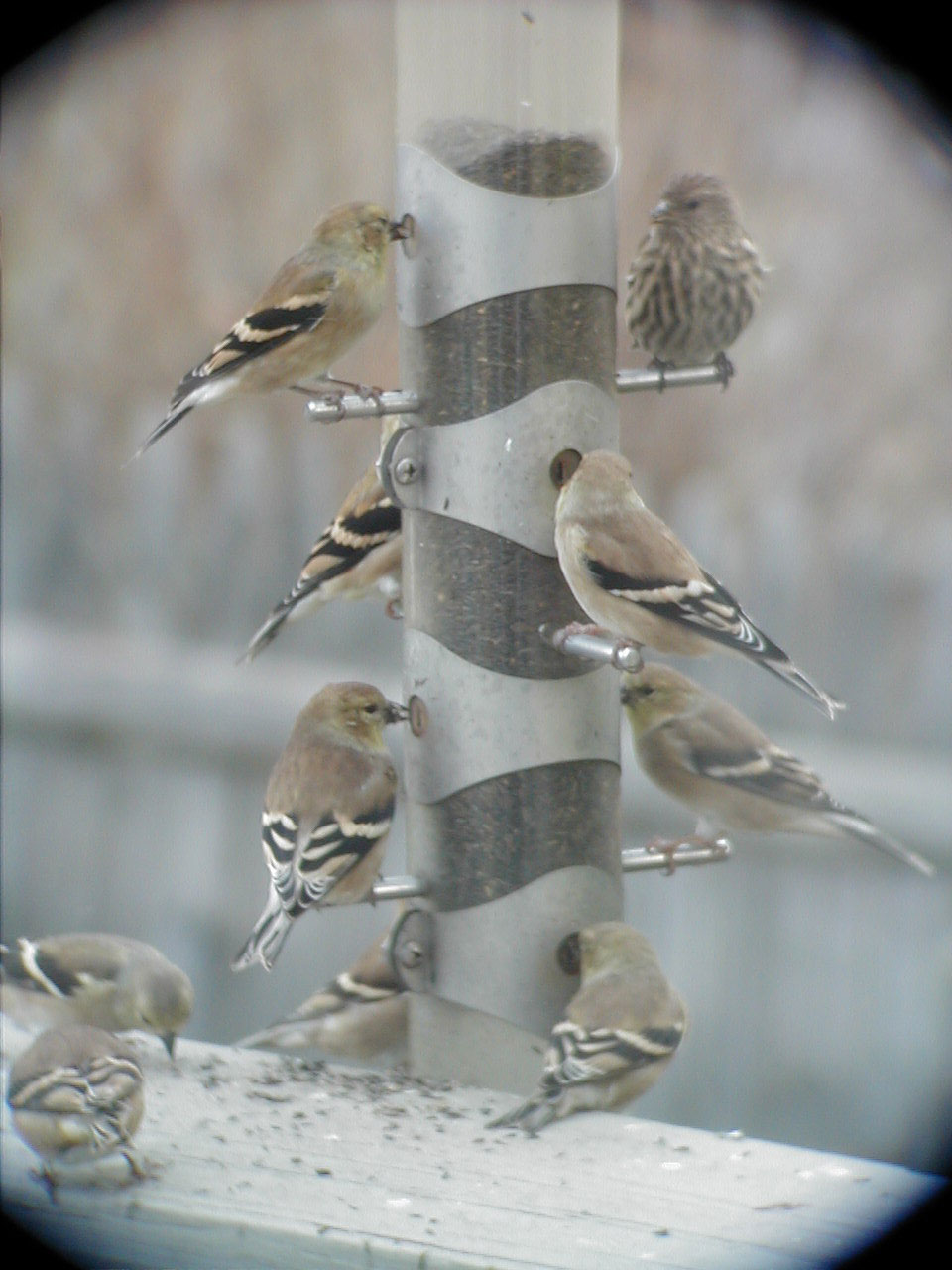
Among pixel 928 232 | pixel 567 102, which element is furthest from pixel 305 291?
pixel 928 232

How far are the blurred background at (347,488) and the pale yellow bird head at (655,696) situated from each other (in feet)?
5.57

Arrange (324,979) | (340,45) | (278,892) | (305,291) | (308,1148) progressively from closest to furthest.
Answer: (308,1148)
(278,892)
(305,291)
(324,979)
(340,45)

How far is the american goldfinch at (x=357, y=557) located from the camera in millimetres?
3277

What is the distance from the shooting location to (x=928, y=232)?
6.38 m

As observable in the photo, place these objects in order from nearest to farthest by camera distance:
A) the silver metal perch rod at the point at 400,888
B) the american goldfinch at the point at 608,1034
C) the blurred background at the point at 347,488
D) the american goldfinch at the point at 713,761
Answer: the american goldfinch at the point at 608,1034 < the silver metal perch rod at the point at 400,888 < the american goldfinch at the point at 713,761 < the blurred background at the point at 347,488

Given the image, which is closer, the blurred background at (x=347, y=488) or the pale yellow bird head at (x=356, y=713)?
the pale yellow bird head at (x=356, y=713)

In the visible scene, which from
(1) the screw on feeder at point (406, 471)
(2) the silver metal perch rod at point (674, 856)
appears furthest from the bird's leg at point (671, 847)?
(1) the screw on feeder at point (406, 471)

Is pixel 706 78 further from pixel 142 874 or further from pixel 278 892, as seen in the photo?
pixel 278 892

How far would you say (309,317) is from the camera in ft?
9.84

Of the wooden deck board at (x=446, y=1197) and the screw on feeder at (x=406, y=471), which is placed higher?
the screw on feeder at (x=406, y=471)

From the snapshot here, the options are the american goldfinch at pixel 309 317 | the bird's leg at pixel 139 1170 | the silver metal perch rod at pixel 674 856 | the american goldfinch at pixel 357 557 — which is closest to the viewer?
the bird's leg at pixel 139 1170

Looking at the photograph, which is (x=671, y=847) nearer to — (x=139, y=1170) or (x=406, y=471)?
(x=406, y=471)

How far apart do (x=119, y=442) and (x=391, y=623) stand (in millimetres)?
1725

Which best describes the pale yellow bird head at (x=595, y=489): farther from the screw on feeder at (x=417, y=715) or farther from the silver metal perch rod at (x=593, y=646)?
the screw on feeder at (x=417, y=715)
